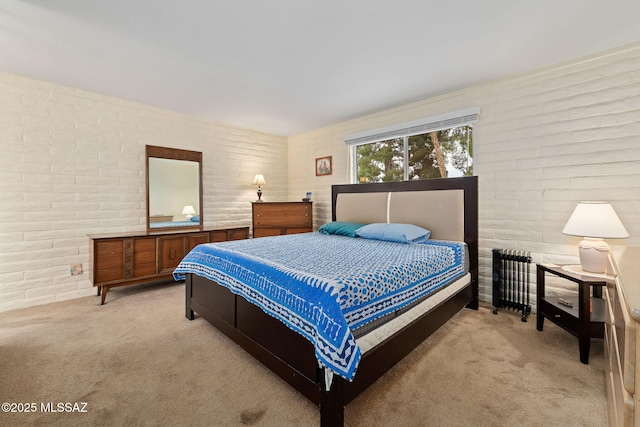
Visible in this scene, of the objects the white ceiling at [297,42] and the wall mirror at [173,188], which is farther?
the wall mirror at [173,188]

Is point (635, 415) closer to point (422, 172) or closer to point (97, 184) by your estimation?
point (422, 172)

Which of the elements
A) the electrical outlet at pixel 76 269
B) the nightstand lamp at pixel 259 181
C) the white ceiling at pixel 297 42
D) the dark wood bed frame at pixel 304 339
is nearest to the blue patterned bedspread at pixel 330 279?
the dark wood bed frame at pixel 304 339

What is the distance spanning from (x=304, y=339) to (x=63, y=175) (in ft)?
11.3

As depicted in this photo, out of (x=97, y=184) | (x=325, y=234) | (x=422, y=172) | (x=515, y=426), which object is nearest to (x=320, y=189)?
(x=325, y=234)

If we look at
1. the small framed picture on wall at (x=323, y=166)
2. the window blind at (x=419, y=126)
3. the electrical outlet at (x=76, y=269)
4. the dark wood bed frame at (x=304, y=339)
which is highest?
the window blind at (x=419, y=126)

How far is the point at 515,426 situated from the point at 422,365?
1.94 feet

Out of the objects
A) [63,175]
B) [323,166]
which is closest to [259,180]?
[323,166]

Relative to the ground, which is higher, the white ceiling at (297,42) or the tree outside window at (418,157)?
the white ceiling at (297,42)

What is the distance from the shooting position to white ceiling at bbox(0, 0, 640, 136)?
1.85 metres

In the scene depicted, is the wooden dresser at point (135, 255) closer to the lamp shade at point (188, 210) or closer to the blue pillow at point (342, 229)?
the lamp shade at point (188, 210)

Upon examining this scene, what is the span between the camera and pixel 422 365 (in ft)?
6.23

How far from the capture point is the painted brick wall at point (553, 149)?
231 centimetres

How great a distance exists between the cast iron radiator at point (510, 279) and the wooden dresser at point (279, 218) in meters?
2.56

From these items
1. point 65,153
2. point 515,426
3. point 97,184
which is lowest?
point 515,426
